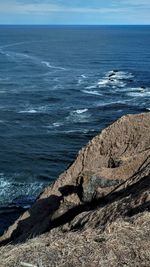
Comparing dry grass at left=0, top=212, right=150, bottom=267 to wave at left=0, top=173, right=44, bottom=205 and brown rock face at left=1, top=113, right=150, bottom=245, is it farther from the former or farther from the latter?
wave at left=0, top=173, right=44, bottom=205

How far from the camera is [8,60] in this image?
151m

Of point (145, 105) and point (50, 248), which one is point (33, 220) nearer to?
point (50, 248)

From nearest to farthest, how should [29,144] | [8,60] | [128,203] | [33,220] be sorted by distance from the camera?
[128,203] < [33,220] < [29,144] < [8,60]

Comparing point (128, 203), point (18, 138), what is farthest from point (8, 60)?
point (128, 203)

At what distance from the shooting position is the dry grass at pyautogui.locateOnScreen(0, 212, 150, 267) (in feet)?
53.0

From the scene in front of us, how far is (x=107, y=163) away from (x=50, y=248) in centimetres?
1604

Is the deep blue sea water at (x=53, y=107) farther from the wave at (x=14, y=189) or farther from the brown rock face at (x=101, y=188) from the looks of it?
the brown rock face at (x=101, y=188)

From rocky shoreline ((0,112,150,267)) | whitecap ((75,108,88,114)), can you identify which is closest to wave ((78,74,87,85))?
whitecap ((75,108,88,114))

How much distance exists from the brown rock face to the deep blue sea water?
16.7m

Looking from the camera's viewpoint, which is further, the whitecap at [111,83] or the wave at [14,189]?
the whitecap at [111,83]

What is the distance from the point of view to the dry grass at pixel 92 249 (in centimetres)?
1616

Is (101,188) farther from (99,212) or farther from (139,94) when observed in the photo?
(139,94)

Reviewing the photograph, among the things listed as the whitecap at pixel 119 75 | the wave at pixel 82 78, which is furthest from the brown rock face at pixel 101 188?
the whitecap at pixel 119 75

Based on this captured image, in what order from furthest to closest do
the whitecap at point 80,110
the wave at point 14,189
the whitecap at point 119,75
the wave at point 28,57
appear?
the wave at point 28,57, the whitecap at point 119,75, the whitecap at point 80,110, the wave at point 14,189
